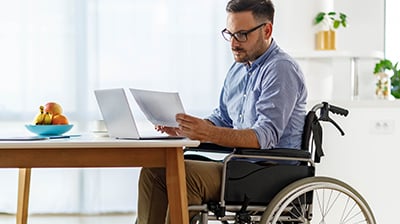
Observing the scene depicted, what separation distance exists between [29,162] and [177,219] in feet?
1.70

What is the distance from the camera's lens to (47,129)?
2.55 metres

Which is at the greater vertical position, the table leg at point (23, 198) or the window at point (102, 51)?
the window at point (102, 51)

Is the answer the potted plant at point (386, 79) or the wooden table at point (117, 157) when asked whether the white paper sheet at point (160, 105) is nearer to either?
the wooden table at point (117, 157)

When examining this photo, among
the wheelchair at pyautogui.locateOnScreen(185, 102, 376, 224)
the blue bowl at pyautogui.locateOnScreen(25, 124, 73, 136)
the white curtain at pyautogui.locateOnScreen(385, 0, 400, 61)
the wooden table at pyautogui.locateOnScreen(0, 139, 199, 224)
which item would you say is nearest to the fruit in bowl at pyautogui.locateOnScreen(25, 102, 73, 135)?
the blue bowl at pyautogui.locateOnScreen(25, 124, 73, 136)

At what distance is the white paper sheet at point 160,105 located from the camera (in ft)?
7.89

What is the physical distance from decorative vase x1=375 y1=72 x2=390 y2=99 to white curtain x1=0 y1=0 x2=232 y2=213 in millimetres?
892

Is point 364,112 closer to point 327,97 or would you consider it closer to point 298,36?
point 327,97

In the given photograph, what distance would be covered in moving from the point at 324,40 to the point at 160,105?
169cm

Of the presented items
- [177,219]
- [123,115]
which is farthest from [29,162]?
[177,219]

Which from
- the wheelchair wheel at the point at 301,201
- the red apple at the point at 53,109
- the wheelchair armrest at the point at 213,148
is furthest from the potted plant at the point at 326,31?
the red apple at the point at 53,109

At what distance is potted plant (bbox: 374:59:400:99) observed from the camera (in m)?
4.03

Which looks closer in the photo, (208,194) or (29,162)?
(29,162)

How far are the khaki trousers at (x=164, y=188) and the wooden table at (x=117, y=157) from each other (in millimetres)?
204

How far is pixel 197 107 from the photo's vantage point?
4.22 meters
